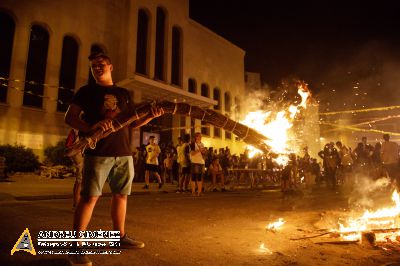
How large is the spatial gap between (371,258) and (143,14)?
2249 cm

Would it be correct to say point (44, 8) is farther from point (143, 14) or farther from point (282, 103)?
point (282, 103)

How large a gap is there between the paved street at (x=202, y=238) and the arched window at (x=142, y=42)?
16.8m

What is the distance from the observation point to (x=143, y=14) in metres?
22.1

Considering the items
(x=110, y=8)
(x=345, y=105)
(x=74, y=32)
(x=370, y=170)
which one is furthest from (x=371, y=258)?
(x=345, y=105)

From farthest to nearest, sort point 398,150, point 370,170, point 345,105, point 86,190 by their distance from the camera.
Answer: point 345,105
point 370,170
point 398,150
point 86,190

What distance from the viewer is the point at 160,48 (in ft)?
76.3

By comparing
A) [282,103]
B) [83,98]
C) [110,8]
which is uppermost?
[110,8]

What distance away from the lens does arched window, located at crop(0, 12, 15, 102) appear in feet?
52.1

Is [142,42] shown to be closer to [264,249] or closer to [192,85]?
[192,85]

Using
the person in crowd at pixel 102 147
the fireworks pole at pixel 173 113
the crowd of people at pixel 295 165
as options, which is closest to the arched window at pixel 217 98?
the crowd of people at pixel 295 165

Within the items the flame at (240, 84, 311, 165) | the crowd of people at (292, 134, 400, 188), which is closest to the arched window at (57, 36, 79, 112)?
the flame at (240, 84, 311, 165)

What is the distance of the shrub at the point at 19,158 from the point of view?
1418cm

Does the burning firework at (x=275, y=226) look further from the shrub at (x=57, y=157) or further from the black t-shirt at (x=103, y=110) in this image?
the shrub at (x=57, y=157)

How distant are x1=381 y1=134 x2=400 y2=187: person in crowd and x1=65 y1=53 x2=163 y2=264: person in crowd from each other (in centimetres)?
1042
